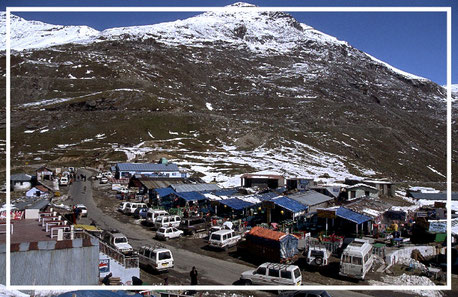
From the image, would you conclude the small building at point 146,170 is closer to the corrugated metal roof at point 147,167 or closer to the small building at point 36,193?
the corrugated metal roof at point 147,167

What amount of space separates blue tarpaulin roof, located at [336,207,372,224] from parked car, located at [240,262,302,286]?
1111 centimetres

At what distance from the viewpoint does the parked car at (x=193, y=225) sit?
27997mm

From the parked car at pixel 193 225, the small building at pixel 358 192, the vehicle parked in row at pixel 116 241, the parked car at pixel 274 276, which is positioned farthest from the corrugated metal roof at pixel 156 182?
the parked car at pixel 274 276

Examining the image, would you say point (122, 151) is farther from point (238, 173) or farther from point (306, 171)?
point (306, 171)

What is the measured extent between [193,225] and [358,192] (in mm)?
19276

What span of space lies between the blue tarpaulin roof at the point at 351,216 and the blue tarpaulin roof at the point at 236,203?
9.04 metres

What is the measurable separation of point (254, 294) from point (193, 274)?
2.73 meters

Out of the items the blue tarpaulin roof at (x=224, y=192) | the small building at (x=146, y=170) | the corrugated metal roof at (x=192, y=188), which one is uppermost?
the small building at (x=146, y=170)

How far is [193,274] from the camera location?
52.7 feet

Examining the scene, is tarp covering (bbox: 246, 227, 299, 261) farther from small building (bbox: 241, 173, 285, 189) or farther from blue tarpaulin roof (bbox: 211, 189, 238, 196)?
small building (bbox: 241, 173, 285, 189)

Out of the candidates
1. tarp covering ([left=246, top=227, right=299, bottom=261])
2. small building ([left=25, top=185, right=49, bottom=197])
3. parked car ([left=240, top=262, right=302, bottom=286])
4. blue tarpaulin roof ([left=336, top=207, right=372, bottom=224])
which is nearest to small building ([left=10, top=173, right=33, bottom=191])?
small building ([left=25, top=185, right=49, bottom=197])

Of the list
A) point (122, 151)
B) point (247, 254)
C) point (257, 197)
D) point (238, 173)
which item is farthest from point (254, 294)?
point (122, 151)

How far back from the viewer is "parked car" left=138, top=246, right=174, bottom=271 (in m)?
18.5

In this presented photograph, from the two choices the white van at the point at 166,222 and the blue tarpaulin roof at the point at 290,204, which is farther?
the blue tarpaulin roof at the point at 290,204
